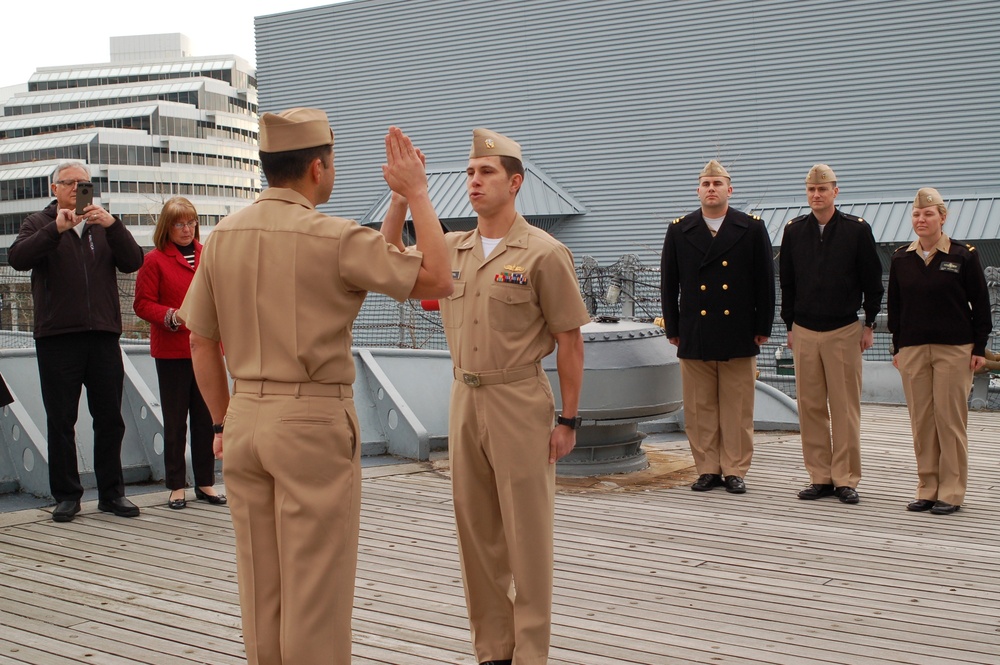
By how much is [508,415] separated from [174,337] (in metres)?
3.39

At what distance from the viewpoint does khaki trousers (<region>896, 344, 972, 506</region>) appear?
6.33 metres

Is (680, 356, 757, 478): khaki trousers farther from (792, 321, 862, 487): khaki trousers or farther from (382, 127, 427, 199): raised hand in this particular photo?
(382, 127, 427, 199): raised hand

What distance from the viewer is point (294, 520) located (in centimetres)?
281

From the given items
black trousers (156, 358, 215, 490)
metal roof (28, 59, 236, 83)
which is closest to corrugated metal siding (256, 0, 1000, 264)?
black trousers (156, 358, 215, 490)

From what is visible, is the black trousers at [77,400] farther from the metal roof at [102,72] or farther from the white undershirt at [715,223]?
the metal roof at [102,72]

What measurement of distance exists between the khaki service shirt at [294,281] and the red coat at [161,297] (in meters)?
3.54

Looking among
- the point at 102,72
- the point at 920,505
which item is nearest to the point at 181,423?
the point at 920,505

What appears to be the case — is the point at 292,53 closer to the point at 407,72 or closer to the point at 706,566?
the point at 407,72

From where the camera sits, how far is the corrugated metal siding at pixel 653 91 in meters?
22.8

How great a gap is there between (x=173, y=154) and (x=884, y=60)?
6631 centimetres

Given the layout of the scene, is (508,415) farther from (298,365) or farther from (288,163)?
(288,163)

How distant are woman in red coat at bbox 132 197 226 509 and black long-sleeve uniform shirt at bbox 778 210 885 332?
3.85m

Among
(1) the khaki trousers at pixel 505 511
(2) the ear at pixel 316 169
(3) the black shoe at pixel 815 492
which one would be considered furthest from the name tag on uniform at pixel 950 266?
(2) the ear at pixel 316 169

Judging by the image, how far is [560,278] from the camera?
363 cm
